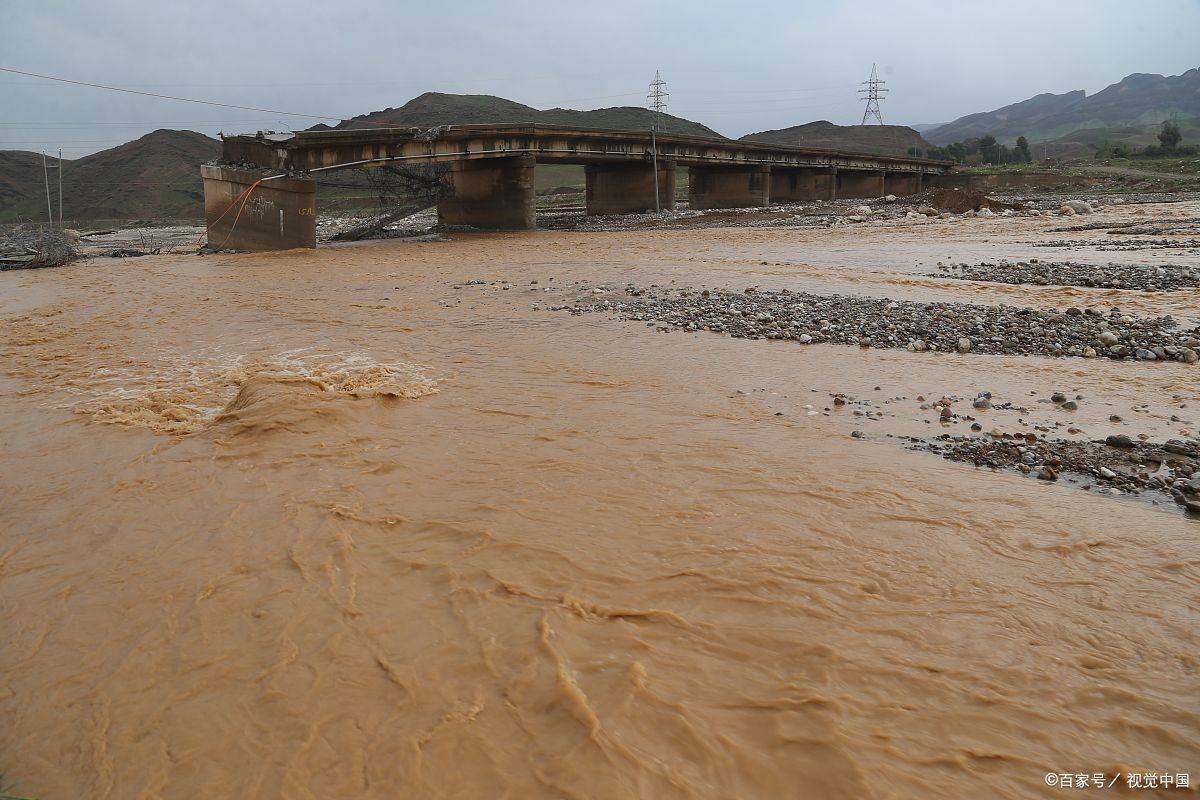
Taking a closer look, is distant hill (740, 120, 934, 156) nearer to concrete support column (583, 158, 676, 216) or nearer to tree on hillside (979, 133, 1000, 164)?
tree on hillside (979, 133, 1000, 164)

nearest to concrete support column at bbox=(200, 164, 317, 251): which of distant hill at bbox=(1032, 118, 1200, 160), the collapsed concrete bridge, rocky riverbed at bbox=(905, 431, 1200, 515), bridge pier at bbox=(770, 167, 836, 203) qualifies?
the collapsed concrete bridge

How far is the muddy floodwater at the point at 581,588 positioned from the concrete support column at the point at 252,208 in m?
23.3

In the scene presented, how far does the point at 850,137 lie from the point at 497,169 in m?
122

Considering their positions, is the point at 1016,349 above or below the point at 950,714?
above

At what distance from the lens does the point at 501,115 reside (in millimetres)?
131750

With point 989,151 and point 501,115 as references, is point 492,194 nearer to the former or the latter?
point 989,151

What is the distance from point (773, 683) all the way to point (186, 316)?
14.6 metres

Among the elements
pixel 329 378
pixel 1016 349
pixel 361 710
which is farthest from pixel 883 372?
pixel 361 710

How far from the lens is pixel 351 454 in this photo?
6.55 m

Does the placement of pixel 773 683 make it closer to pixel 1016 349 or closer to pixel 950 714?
pixel 950 714

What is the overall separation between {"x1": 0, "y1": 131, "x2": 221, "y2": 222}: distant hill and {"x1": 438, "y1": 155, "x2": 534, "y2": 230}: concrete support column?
44610 millimetres

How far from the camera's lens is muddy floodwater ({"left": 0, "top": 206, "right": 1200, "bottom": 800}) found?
10.1 ft

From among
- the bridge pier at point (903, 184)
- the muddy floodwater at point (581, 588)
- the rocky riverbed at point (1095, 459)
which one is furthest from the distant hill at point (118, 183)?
the rocky riverbed at point (1095, 459)

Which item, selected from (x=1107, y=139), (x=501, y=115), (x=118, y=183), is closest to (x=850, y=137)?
(x=1107, y=139)
